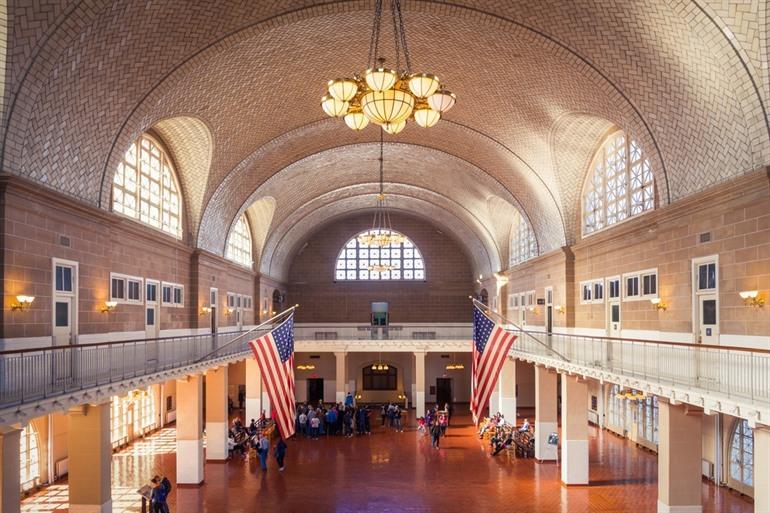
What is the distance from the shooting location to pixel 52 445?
64.0 ft

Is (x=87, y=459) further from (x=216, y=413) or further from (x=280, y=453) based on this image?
(x=216, y=413)

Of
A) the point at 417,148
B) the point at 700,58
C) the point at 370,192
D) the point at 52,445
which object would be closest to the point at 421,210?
the point at 370,192

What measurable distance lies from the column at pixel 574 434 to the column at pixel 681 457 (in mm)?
5350

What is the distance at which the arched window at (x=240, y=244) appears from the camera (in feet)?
99.2

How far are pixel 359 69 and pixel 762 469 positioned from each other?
1481 cm

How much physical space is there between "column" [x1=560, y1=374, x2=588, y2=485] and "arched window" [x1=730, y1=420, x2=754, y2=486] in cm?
A: 387

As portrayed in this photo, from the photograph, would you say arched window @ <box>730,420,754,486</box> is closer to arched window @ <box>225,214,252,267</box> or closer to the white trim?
the white trim

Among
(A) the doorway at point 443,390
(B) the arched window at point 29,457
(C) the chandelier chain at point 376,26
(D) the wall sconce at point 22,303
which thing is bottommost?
(A) the doorway at point 443,390

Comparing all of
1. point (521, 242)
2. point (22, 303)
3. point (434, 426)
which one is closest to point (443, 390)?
point (521, 242)

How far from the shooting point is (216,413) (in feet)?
75.4

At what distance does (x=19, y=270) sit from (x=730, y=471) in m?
17.3

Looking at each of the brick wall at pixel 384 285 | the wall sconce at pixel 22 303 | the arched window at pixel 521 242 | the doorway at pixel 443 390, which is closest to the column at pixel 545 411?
the arched window at pixel 521 242

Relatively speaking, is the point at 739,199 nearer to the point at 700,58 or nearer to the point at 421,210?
→ the point at 700,58

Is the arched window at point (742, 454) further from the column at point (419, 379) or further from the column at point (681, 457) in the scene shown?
the column at point (419, 379)
